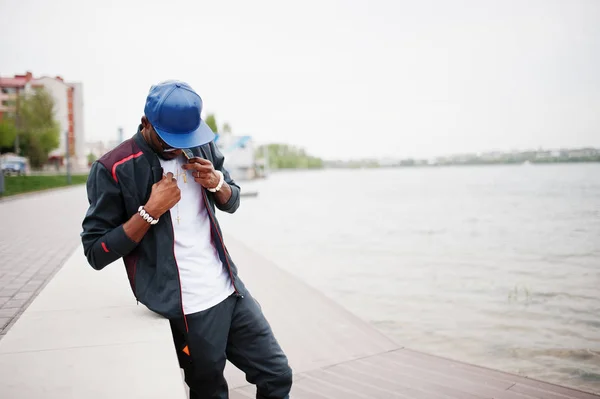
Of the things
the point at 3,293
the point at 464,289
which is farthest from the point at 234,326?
the point at 464,289

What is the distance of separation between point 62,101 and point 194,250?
319 ft

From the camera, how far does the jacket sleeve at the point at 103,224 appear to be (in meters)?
1.96

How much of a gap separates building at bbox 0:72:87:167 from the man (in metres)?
84.3

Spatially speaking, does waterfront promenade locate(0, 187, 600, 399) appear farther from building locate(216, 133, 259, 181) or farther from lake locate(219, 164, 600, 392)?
building locate(216, 133, 259, 181)

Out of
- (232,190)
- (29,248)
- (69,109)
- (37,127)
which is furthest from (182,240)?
(69,109)

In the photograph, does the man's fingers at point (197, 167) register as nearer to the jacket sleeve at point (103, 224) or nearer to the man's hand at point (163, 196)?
the man's hand at point (163, 196)

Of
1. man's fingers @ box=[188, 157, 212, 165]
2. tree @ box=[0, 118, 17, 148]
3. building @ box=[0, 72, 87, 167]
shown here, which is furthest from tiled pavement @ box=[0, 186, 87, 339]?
building @ box=[0, 72, 87, 167]

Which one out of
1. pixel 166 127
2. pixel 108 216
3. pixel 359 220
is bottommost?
pixel 359 220

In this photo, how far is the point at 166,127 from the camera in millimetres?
1943

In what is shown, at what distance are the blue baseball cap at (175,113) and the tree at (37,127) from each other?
65545 millimetres

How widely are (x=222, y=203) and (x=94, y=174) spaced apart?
0.55m

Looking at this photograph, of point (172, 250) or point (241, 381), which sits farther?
point (241, 381)

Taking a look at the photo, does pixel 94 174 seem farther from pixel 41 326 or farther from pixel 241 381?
pixel 241 381

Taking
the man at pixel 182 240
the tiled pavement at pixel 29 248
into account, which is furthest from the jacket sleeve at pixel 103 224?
the tiled pavement at pixel 29 248
